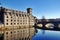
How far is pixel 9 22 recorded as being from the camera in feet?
186

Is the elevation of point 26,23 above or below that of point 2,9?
below

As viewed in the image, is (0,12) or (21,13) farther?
(21,13)

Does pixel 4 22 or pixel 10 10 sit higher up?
pixel 10 10

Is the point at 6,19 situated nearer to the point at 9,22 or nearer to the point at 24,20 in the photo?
the point at 9,22

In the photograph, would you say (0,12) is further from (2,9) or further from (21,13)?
(21,13)

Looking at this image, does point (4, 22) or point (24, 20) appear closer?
point (4, 22)

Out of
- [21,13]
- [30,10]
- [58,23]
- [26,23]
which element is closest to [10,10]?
[21,13]

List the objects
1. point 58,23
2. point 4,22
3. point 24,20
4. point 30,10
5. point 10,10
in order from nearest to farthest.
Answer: point 4,22 → point 10,10 → point 58,23 → point 24,20 → point 30,10

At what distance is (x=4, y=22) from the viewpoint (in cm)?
5381

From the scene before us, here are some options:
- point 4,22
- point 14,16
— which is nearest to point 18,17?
point 14,16

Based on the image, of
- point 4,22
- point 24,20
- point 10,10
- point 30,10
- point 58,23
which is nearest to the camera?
point 4,22

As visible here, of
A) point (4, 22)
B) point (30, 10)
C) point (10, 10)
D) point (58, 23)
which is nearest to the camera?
point (4, 22)

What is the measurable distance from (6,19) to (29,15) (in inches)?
809

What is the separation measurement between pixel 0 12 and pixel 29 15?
2263cm
